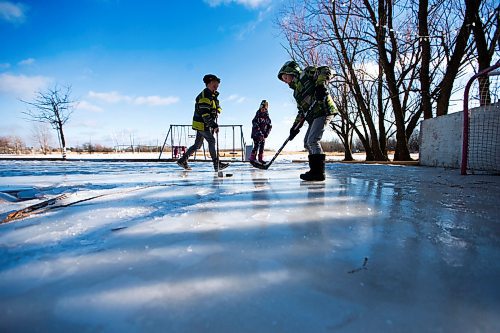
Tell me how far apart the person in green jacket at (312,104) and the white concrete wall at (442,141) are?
4.19 meters

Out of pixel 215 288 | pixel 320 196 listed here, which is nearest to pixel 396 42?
pixel 320 196

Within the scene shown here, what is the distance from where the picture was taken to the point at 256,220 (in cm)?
130

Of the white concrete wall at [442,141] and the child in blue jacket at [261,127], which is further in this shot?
the child in blue jacket at [261,127]

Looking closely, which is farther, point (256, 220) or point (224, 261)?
point (256, 220)

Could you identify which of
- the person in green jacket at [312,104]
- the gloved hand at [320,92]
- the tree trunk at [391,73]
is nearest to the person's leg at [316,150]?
the person in green jacket at [312,104]

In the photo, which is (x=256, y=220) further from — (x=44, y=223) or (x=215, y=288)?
(x=44, y=223)

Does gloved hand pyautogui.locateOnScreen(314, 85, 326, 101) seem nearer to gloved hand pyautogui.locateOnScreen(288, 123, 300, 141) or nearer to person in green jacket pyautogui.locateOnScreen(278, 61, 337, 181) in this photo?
person in green jacket pyautogui.locateOnScreen(278, 61, 337, 181)

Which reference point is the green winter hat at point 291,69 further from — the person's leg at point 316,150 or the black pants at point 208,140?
the black pants at point 208,140

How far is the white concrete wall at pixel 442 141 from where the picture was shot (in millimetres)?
5555

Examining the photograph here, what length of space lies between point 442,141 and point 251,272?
711 centimetres

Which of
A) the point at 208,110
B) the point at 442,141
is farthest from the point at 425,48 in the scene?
the point at 208,110

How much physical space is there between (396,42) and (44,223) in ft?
37.8

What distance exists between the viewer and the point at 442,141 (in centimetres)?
609

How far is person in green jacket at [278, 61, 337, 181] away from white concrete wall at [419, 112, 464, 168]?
165 inches
